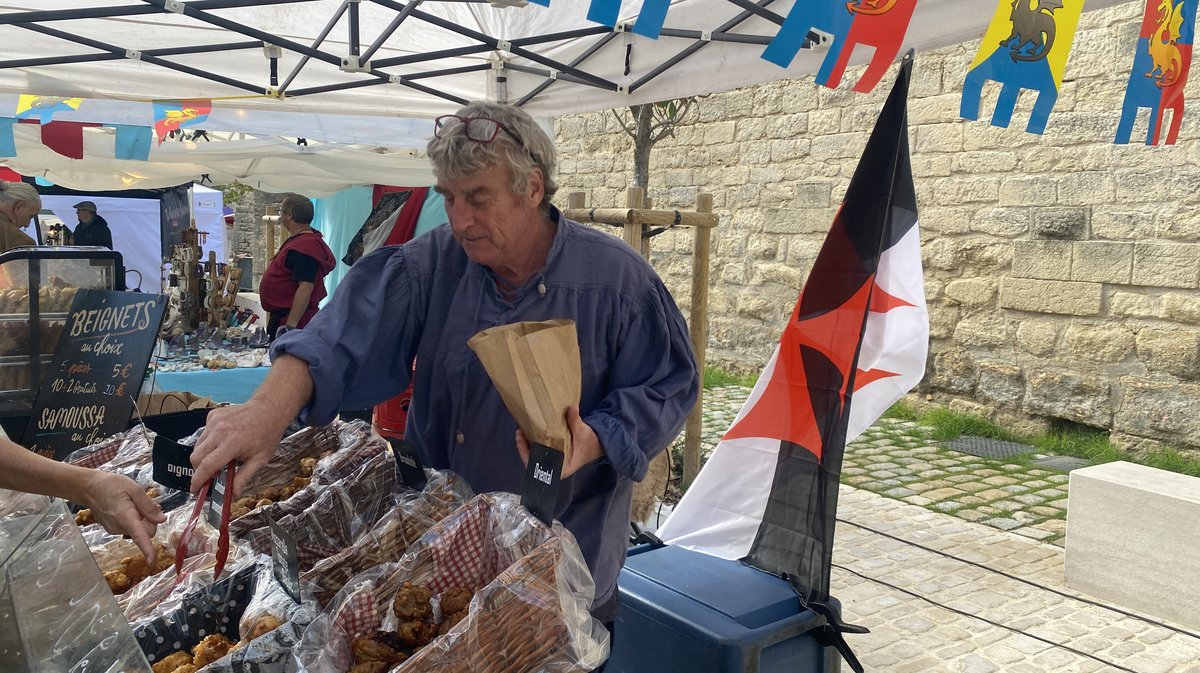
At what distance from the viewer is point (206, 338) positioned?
451 inches

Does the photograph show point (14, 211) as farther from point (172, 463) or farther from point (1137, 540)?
point (1137, 540)

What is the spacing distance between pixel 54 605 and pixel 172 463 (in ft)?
0.94

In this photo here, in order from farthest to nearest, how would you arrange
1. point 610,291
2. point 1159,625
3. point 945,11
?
point 1159,625 < point 945,11 < point 610,291

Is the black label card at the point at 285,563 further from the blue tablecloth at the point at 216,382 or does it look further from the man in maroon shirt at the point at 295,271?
the blue tablecloth at the point at 216,382

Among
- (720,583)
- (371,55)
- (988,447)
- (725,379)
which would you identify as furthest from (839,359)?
(725,379)

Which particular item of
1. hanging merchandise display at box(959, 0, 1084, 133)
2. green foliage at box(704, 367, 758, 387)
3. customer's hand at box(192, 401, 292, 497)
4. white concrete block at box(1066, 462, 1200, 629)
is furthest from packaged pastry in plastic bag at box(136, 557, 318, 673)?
green foliage at box(704, 367, 758, 387)

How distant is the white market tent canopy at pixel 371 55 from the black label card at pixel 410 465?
1736 mm

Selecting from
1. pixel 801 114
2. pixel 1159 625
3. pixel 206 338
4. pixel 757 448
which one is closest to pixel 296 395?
pixel 757 448

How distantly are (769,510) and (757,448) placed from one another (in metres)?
0.21

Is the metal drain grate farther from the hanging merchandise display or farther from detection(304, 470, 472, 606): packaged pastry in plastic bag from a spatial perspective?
detection(304, 470, 472, 606): packaged pastry in plastic bag

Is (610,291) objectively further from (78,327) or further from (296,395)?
(78,327)

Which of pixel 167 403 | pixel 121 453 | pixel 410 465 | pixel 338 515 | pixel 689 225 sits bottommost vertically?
pixel 167 403

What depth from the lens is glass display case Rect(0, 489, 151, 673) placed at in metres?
1.31

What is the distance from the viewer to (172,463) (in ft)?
5.26
